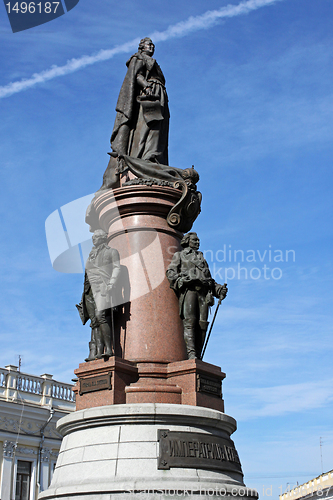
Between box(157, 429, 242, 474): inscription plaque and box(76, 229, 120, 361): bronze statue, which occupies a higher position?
box(76, 229, 120, 361): bronze statue

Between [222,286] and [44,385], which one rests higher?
[44,385]

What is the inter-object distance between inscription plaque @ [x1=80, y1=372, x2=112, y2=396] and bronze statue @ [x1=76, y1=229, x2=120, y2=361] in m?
0.41

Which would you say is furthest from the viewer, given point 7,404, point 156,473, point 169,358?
point 7,404

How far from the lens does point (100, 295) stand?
8.92 m

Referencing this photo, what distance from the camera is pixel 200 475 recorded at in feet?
24.3

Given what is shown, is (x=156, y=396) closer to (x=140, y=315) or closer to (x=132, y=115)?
(x=140, y=315)

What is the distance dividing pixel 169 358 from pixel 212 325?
95 centimetres

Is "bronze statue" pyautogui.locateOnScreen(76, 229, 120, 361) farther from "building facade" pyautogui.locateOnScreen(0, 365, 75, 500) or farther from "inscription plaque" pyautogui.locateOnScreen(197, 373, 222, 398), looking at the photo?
"building facade" pyautogui.locateOnScreen(0, 365, 75, 500)

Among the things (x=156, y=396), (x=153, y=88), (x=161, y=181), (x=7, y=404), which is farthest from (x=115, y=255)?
(x=7, y=404)

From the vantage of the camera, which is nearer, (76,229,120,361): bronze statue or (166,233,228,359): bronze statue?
(76,229,120,361): bronze statue

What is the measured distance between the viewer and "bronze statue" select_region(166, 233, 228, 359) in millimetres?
8945

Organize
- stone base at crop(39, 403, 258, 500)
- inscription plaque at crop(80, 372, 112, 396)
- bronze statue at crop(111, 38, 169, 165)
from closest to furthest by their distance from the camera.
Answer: stone base at crop(39, 403, 258, 500) → inscription plaque at crop(80, 372, 112, 396) → bronze statue at crop(111, 38, 169, 165)

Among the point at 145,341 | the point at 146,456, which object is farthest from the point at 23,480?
the point at 146,456

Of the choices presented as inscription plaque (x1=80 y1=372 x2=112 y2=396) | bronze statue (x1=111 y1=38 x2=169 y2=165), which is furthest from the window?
inscription plaque (x1=80 y1=372 x2=112 y2=396)
